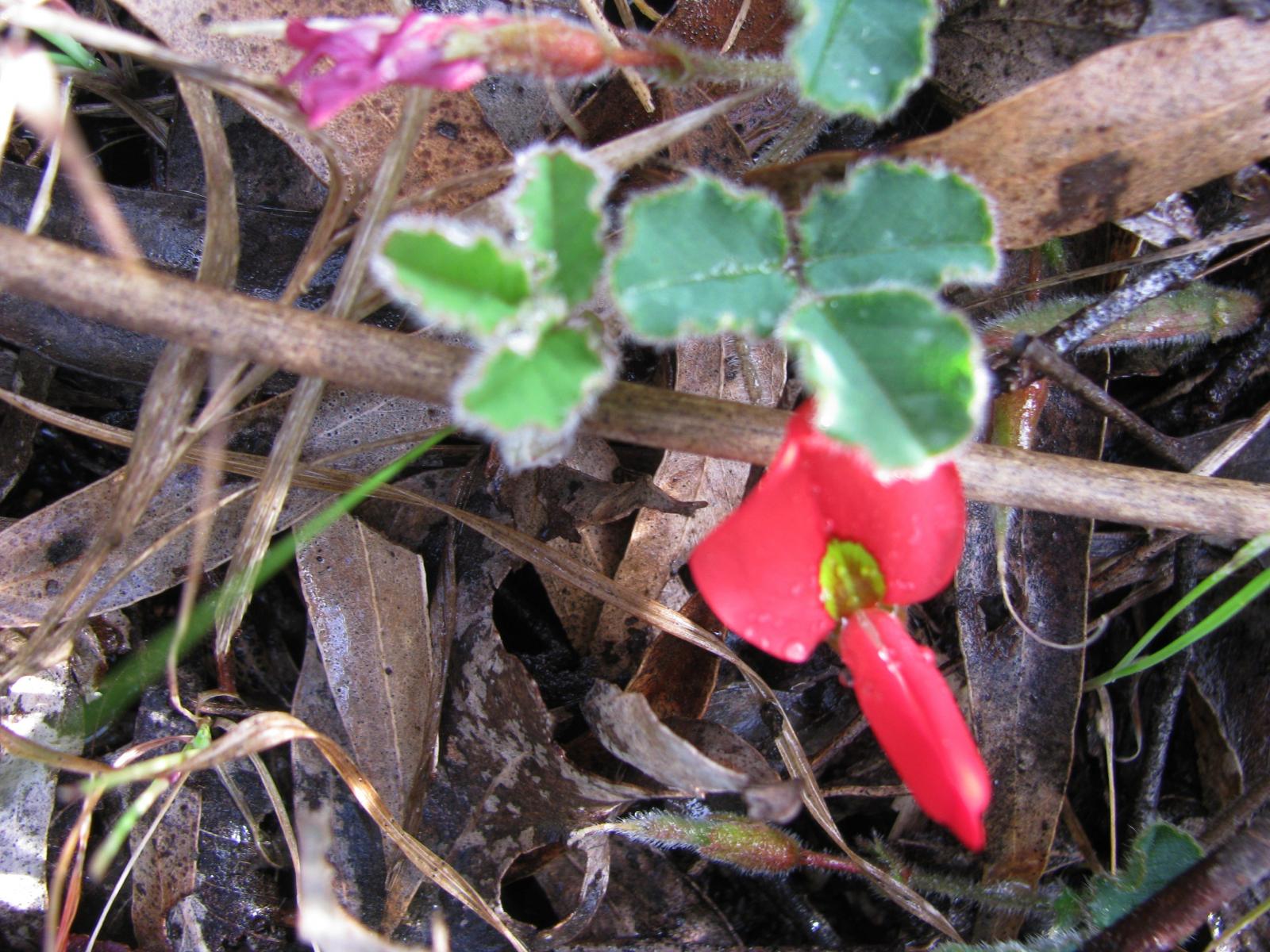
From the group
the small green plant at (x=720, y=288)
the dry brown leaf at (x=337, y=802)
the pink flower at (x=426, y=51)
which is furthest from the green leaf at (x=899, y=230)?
the dry brown leaf at (x=337, y=802)

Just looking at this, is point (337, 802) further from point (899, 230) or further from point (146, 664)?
point (899, 230)

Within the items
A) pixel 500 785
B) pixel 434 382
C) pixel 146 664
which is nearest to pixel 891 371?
pixel 434 382

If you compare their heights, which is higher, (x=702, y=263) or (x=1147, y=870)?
(x=702, y=263)

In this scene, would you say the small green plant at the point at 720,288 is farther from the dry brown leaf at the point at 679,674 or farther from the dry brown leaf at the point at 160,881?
the dry brown leaf at the point at 160,881

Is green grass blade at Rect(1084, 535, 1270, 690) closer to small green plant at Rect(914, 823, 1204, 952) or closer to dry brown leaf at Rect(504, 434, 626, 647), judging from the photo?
small green plant at Rect(914, 823, 1204, 952)

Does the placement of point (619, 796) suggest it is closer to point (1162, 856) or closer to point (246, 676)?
point (246, 676)
